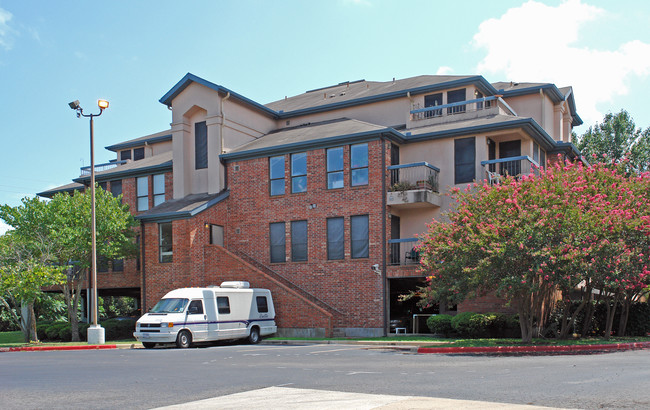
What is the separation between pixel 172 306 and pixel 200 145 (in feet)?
37.6

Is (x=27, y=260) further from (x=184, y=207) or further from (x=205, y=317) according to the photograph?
(x=205, y=317)

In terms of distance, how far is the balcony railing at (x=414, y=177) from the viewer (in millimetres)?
27438

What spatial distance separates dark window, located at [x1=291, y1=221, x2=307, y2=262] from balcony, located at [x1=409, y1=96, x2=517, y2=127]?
709cm

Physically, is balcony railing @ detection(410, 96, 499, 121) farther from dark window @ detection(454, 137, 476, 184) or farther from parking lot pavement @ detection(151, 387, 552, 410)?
parking lot pavement @ detection(151, 387, 552, 410)

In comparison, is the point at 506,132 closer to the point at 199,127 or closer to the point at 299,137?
the point at 299,137

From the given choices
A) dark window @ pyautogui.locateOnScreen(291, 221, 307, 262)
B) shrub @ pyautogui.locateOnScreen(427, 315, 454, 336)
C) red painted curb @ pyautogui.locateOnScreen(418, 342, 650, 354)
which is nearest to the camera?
red painted curb @ pyautogui.locateOnScreen(418, 342, 650, 354)

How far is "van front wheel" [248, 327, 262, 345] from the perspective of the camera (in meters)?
25.7

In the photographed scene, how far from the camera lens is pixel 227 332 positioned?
24.4m

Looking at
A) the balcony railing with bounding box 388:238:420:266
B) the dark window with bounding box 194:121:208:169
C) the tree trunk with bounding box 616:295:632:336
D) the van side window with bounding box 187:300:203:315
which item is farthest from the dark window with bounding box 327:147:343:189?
the tree trunk with bounding box 616:295:632:336

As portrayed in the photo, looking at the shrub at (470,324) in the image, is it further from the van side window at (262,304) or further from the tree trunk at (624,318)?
the van side window at (262,304)

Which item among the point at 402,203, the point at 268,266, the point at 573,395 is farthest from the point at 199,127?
the point at 573,395

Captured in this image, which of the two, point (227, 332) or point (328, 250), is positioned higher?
point (328, 250)

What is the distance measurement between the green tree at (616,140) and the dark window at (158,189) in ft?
96.6

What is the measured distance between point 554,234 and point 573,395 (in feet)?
34.8
